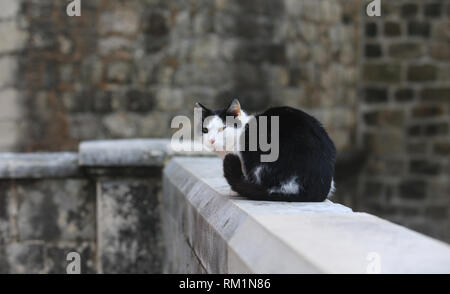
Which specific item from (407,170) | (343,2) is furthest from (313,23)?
(407,170)

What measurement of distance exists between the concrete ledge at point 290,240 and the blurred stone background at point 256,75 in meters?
3.68

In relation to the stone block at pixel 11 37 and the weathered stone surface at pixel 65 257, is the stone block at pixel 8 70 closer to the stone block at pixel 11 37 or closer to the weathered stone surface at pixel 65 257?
the stone block at pixel 11 37

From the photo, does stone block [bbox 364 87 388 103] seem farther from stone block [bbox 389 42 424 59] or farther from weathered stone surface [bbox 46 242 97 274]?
weathered stone surface [bbox 46 242 97 274]

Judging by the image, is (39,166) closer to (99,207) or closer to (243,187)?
(99,207)

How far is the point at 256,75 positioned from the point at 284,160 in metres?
4.73

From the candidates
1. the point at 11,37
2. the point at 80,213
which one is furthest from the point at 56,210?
the point at 11,37

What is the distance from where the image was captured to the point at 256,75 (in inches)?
263

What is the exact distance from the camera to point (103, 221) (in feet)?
11.4

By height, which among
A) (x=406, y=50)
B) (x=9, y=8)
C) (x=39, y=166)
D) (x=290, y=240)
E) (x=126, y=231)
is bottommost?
(x=126, y=231)

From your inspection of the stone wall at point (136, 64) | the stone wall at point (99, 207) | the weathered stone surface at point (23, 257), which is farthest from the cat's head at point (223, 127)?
the stone wall at point (136, 64)

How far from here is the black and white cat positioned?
79.4 inches

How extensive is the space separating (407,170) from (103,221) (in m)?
5.70

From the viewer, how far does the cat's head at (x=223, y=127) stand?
2.10 metres

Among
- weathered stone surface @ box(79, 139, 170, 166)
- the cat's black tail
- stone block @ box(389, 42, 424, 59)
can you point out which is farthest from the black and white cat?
stone block @ box(389, 42, 424, 59)
